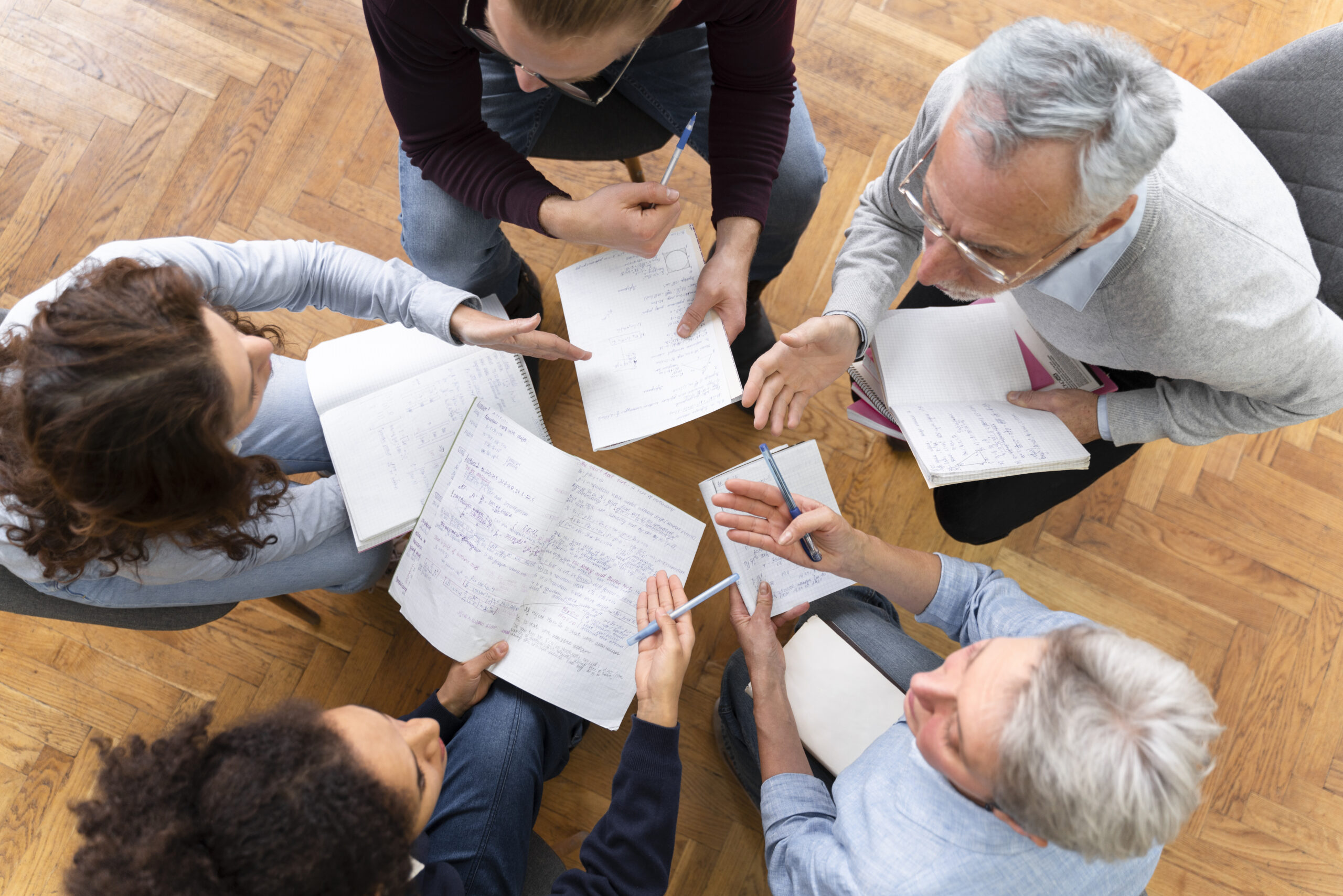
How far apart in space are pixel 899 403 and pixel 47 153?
6.68 ft

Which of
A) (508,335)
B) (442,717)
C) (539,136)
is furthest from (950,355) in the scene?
(442,717)

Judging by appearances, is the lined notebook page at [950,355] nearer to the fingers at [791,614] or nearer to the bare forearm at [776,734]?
the fingers at [791,614]

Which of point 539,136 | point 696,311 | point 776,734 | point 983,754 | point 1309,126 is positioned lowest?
point 776,734

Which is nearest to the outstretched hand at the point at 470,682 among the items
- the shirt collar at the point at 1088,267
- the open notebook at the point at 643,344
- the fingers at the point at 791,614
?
the open notebook at the point at 643,344

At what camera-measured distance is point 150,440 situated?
2.85ft

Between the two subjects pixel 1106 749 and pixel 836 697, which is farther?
pixel 836 697

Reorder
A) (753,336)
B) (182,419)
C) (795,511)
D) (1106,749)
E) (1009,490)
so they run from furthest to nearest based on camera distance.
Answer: (753,336) < (1009,490) < (795,511) < (182,419) < (1106,749)

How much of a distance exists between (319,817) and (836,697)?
81 centimetres

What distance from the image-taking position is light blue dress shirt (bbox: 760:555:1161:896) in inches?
35.1

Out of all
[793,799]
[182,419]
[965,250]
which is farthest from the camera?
[793,799]

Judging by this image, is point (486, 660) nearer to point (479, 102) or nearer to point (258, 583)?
point (258, 583)

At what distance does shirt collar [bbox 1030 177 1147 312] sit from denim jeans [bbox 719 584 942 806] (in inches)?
24.9

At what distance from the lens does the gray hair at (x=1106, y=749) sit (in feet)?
2.52

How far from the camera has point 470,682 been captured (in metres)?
1.28
